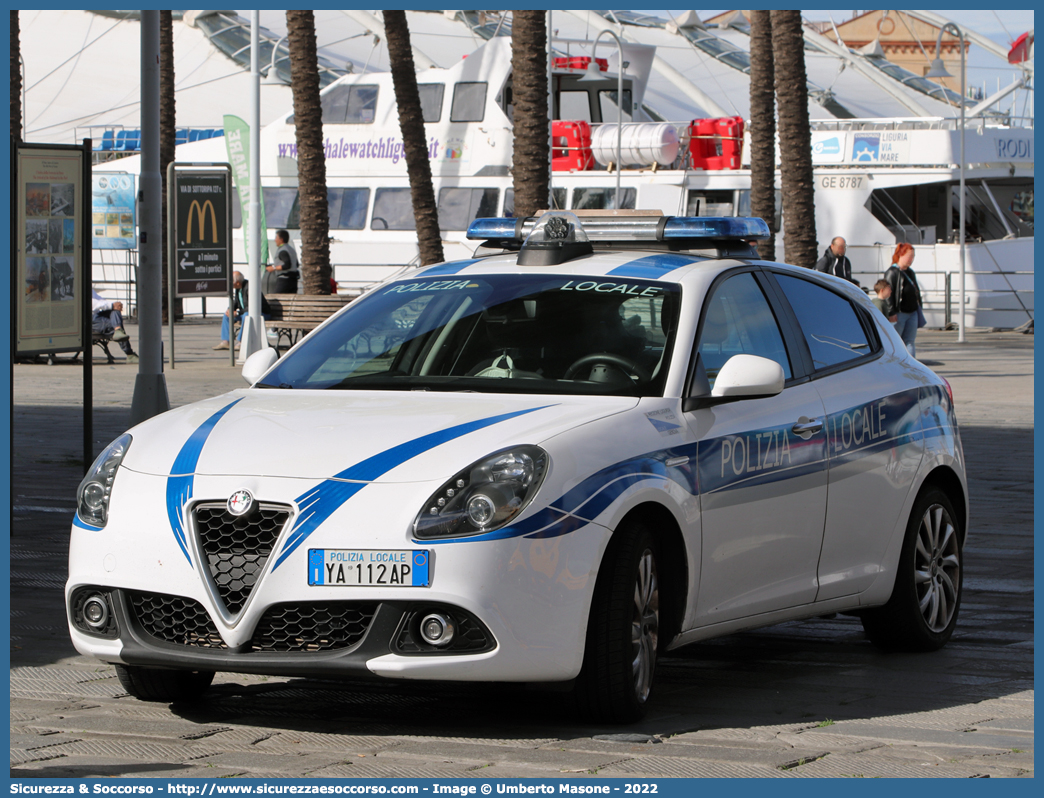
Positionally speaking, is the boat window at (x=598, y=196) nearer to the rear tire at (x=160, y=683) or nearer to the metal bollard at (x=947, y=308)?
the metal bollard at (x=947, y=308)

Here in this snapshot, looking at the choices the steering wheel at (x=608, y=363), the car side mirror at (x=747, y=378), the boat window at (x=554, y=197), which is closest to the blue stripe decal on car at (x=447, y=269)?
the steering wheel at (x=608, y=363)

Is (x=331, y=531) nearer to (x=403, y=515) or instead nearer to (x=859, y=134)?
→ (x=403, y=515)

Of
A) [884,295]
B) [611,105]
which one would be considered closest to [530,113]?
[884,295]

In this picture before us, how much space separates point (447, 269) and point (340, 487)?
2006 mm

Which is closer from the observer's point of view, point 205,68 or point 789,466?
point 789,466

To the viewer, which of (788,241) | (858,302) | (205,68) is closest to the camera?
(858,302)

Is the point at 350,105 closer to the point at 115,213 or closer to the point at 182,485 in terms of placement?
the point at 115,213

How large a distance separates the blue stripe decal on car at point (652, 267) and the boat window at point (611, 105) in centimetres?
3341

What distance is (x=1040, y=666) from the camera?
6195 mm

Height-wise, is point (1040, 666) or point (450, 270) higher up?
point (450, 270)

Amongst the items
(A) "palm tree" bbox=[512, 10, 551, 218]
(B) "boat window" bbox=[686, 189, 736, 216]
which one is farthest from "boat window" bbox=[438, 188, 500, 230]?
(A) "palm tree" bbox=[512, 10, 551, 218]

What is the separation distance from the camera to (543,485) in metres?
5.23
